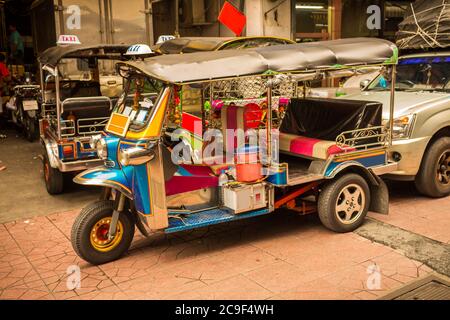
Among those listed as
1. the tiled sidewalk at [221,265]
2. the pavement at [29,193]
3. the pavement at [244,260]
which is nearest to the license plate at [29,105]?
the pavement at [29,193]

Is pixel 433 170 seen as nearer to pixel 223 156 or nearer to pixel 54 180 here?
pixel 223 156

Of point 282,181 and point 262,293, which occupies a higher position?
point 282,181

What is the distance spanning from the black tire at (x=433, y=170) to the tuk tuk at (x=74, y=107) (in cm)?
469

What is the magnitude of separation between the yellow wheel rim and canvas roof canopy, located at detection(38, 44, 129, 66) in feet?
10.8

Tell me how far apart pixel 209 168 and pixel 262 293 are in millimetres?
1519

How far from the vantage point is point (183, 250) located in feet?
17.7

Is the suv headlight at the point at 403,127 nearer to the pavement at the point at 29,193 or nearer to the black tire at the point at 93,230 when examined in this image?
the black tire at the point at 93,230

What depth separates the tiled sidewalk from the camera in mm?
4438

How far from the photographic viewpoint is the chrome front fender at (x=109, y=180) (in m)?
4.77

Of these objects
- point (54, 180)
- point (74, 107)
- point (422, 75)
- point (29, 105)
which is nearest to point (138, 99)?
point (74, 107)

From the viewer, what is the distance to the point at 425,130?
667 cm

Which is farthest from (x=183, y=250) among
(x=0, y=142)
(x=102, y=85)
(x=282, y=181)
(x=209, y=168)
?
(x=0, y=142)
